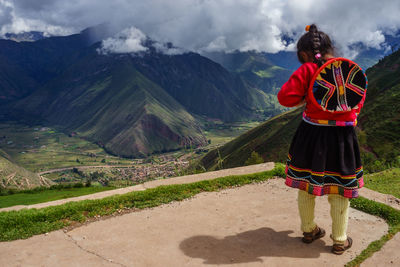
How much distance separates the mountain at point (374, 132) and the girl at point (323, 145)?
418 centimetres

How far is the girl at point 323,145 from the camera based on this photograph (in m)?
4.70

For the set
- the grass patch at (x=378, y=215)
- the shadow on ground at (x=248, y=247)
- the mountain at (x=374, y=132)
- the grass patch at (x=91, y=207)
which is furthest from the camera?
the mountain at (x=374, y=132)

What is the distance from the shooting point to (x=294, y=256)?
484cm

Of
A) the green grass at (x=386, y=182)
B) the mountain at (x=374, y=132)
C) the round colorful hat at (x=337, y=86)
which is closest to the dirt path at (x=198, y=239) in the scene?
the green grass at (x=386, y=182)

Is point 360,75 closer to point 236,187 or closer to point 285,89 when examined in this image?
point 285,89

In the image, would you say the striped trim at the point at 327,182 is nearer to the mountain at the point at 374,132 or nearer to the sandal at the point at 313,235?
the sandal at the point at 313,235

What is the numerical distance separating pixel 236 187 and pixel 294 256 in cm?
347

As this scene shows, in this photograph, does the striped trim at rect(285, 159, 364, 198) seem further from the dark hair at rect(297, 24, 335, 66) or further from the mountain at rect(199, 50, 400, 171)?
the mountain at rect(199, 50, 400, 171)

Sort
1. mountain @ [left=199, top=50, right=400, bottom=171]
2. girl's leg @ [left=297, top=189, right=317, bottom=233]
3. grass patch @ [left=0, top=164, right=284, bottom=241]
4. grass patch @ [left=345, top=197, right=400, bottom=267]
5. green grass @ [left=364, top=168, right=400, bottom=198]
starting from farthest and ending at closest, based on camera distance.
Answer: mountain @ [left=199, top=50, right=400, bottom=171], green grass @ [left=364, top=168, right=400, bottom=198], grass patch @ [left=0, top=164, right=284, bottom=241], girl's leg @ [left=297, top=189, right=317, bottom=233], grass patch @ [left=345, top=197, right=400, bottom=267]

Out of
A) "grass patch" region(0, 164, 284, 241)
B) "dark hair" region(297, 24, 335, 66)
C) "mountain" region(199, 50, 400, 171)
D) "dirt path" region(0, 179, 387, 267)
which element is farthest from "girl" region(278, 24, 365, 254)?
"mountain" region(199, 50, 400, 171)

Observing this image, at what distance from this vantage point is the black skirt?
4.74 meters

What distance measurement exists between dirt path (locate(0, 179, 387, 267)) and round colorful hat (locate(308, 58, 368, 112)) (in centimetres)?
249

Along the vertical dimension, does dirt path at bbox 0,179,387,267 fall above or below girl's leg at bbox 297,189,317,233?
below

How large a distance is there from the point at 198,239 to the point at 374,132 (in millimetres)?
40608
